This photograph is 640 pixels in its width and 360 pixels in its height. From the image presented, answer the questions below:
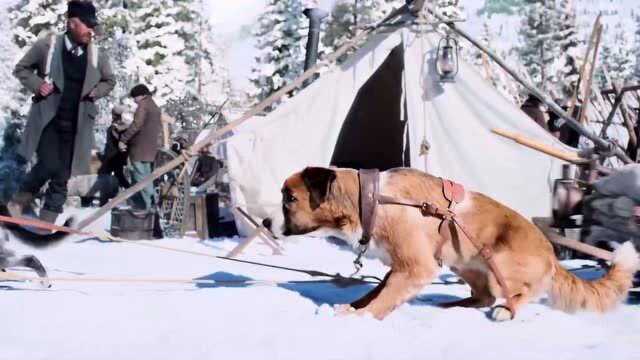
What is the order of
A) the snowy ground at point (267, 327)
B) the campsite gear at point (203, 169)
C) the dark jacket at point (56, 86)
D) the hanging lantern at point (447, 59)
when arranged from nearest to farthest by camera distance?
the snowy ground at point (267, 327), the dark jacket at point (56, 86), the hanging lantern at point (447, 59), the campsite gear at point (203, 169)

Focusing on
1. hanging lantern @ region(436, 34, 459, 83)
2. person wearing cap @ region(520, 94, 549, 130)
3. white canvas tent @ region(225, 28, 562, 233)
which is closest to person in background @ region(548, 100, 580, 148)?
person wearing cap @ region(520, 94, 549, 130)

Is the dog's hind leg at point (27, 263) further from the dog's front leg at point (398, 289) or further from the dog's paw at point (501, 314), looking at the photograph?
the dog's paw at point (501, 314)

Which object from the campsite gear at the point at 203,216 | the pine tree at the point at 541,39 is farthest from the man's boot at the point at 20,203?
the pine tree at the point at 541,39

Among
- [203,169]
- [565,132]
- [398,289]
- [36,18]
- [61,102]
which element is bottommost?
[203,169]

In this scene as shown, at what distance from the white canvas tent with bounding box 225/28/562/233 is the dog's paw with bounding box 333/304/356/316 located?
2.90 metres

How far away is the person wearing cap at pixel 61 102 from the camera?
5.43 m

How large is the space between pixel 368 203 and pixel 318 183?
0.95 feet

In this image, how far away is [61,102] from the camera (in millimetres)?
5590

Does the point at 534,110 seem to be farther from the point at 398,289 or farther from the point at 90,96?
the point at 398,289

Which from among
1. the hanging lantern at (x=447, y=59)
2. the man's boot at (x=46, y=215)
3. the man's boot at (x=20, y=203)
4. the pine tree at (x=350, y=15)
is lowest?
the man's boot at (x=46, y=215)

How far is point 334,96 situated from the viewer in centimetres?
654

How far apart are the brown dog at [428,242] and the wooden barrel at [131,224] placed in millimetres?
4186

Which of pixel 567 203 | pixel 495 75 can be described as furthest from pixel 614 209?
pixel 495 75

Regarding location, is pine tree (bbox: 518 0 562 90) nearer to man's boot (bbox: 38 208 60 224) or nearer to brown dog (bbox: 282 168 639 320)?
man's boot (bbox: 38 208 60 224)
